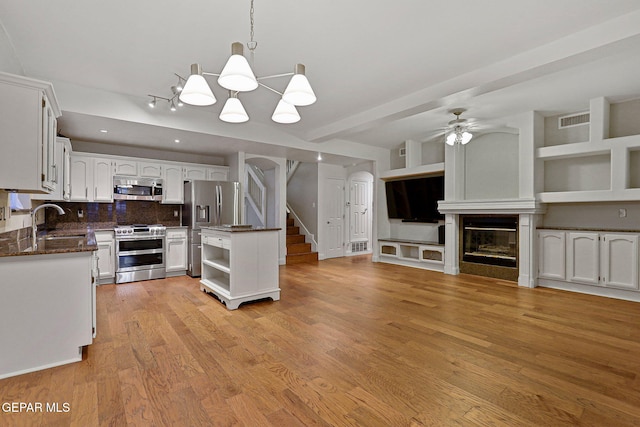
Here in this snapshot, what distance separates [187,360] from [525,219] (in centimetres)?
505

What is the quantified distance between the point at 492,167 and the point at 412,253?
2.44m

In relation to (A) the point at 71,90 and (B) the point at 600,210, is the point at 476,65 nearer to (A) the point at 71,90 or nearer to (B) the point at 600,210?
(B) the point at 600,210

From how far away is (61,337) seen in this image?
2406 mm

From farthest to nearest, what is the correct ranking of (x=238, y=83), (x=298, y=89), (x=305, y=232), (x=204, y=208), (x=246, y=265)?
1. (x=305, y=232)
2. (x=204, y=208)
3. (x=246, y=265)
4. (x=298, y=89)
5. (x=238, y=83)

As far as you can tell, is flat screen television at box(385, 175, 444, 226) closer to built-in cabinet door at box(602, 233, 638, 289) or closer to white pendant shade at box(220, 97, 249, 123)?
built-in cabinet door at box(602, 233, 638, 289)

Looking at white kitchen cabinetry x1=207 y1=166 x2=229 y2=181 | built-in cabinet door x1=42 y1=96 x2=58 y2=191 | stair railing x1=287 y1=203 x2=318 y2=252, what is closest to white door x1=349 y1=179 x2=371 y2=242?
stair railing x1=287 y1=203 x2=318 y2=252

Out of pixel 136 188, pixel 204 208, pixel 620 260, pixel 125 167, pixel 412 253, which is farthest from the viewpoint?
pixel 412 253

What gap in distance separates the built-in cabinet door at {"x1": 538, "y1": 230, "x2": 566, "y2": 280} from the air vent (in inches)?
67.3

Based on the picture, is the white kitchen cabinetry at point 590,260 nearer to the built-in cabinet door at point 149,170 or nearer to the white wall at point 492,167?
the white wall at point 492,167

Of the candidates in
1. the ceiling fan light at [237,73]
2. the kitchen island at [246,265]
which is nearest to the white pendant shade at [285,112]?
the ceiling fan light at [237,73]

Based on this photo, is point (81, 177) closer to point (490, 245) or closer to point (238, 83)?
point (238, 83)

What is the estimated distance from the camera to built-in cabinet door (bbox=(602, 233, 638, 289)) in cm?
411

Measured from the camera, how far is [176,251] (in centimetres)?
565

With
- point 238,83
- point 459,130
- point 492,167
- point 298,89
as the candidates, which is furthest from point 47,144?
point 492,167
